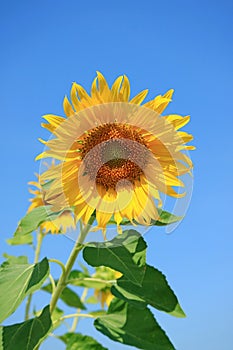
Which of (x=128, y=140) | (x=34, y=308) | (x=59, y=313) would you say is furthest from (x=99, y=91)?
(x=59, y=313)

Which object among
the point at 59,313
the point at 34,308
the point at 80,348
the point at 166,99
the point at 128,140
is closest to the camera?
the point at 166,99

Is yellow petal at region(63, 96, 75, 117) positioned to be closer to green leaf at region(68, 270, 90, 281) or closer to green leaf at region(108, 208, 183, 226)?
green leaf at region(108, 208, 183, 226)

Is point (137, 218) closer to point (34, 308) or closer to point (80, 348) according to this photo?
point (80, 348)

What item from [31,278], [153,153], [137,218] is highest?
[153,153]

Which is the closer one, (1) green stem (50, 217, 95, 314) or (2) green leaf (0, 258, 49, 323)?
(2) green leaf (0, 258, 49, 323)

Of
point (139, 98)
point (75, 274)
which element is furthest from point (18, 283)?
point (75, 274)

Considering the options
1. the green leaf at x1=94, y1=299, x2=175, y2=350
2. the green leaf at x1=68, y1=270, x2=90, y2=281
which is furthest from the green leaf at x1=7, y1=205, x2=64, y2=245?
the green leaf at x1=68, y1=270, x2=90, y2=281
